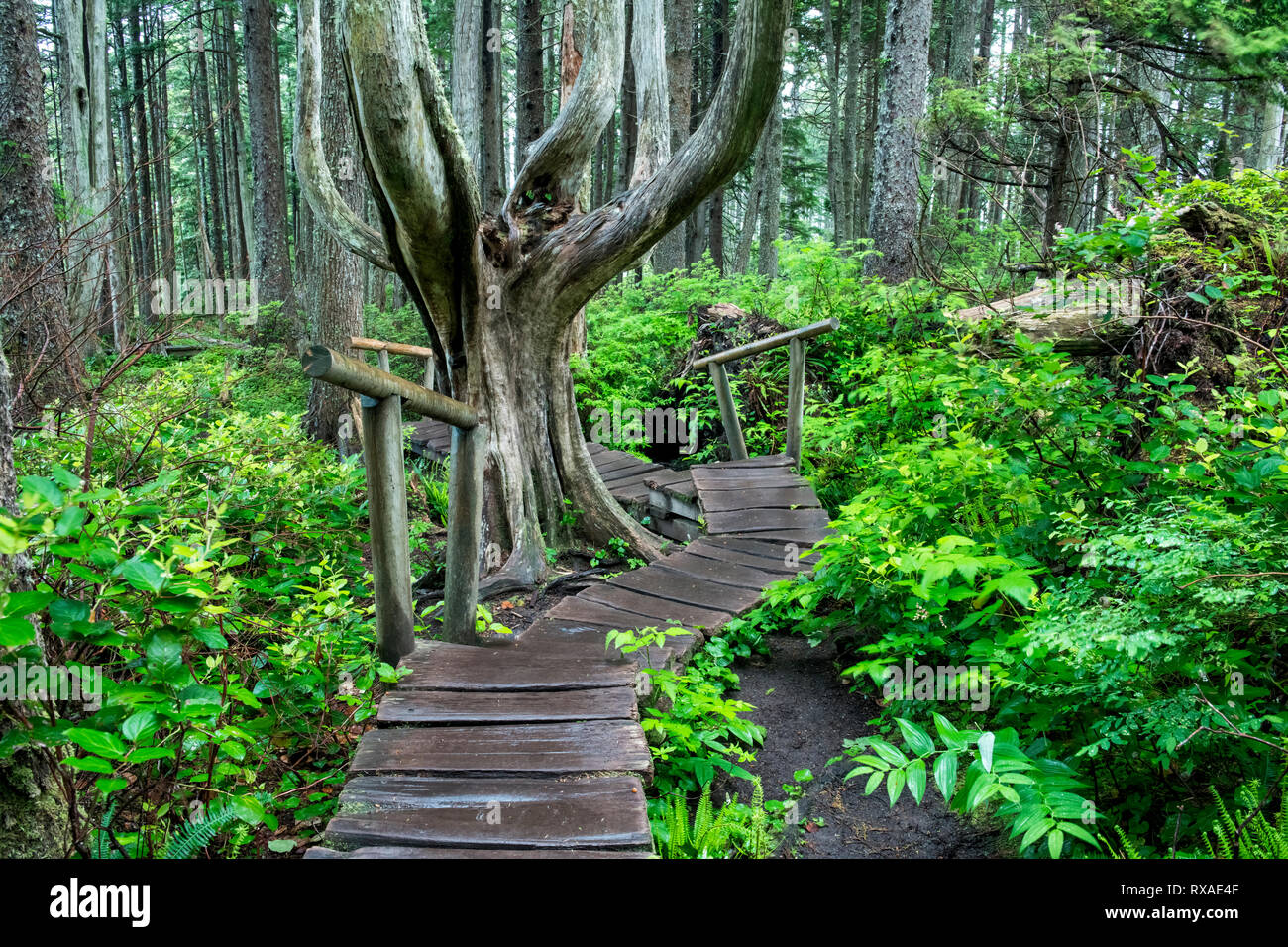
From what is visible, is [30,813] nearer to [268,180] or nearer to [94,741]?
[94,741]

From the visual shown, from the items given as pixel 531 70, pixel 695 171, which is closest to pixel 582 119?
pixel 695 171

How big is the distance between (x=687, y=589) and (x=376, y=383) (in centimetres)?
281

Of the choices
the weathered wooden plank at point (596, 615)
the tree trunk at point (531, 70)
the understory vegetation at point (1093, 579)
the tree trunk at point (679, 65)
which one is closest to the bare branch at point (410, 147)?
the weathered wooden plank at point (596, 615)

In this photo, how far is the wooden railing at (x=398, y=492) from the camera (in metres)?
3.22

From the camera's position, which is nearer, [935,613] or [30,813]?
[30,813]

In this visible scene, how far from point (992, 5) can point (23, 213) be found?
27882mm

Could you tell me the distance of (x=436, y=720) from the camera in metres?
3.28

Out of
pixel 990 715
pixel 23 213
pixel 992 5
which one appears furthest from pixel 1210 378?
pixel 992 5

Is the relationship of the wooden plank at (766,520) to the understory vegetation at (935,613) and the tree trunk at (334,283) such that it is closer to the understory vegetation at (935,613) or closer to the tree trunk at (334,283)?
the understory vegetation at (935,613)

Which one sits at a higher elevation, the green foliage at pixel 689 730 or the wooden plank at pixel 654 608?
the wooden plank at pixel 654 608

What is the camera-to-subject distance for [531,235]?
5.89m

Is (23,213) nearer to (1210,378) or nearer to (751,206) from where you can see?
(1210,378)

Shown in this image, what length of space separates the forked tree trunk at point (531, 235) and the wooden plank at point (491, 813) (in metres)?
2.87

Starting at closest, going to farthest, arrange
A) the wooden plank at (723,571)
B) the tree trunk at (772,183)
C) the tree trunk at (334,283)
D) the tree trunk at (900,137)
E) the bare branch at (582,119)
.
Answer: the wooden plank at (723,571) → the bare branch at (582,119) → the tree trunk at (334,283) → the tree trunk at (900,137) → the tree trunk at (772,183)
